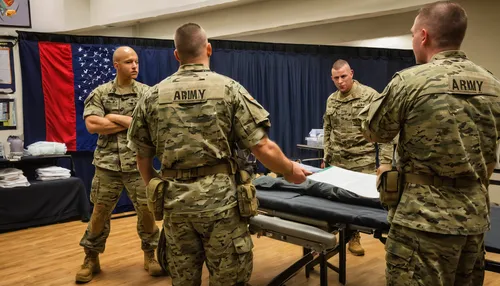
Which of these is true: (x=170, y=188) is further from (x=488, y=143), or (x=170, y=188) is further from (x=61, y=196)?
(x=61, y=196)

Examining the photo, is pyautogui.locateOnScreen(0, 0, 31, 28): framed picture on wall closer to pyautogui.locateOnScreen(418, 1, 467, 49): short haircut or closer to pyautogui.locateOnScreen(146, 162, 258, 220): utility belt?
pyautogui.locateOnScreen(146, 162, 258, 220): utility belt

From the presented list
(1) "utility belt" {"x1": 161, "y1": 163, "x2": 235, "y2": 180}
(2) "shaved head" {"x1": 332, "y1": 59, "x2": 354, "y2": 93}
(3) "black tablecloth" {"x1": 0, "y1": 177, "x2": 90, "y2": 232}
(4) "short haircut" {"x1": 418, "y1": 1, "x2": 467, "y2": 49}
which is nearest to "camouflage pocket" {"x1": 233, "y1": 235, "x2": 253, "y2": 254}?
(1) "utility belt" {"x1": 161, "y1": 163, "x2": 235, "y2": 180}

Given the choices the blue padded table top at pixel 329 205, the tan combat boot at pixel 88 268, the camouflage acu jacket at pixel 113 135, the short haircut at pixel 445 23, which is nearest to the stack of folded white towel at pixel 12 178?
the tan combat boot at pixel 88 268

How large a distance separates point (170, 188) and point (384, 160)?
1956mm

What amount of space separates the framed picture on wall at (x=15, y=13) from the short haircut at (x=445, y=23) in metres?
5.31

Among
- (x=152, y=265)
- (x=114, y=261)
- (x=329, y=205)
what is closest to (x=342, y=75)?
(x=329, y=205)

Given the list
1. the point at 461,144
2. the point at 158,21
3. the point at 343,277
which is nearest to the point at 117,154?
the point at 343,277

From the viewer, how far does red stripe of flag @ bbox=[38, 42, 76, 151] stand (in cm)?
490

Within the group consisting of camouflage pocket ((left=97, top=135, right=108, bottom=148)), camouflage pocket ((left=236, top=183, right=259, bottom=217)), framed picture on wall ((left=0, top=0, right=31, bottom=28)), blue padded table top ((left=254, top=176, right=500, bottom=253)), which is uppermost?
framed picture on wall ((left=0, top=0, right=31, bottom=28))

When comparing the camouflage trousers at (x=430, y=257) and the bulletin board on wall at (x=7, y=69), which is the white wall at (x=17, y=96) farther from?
the camouflage trousers at (x=430, y=257)

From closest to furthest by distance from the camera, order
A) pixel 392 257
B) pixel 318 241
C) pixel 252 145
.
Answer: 1. pixel 392 257
2. pixel 252 145
3. pixel 318 241

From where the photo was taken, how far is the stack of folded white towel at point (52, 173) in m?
4.64

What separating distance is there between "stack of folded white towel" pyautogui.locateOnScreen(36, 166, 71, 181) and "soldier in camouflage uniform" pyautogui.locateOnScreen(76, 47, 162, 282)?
6.07 feet

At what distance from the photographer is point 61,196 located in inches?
183
